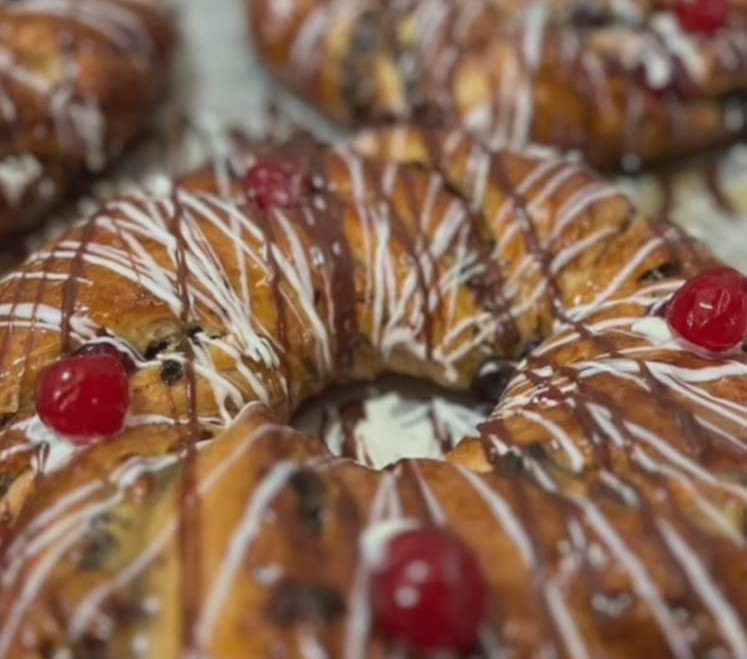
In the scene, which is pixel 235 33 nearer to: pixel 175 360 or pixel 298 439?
pixel 175 360

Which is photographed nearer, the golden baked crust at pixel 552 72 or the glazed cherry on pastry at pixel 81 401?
the glazed cherry on pastry at pixel 81 401

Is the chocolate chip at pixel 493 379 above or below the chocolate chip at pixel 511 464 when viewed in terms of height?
below

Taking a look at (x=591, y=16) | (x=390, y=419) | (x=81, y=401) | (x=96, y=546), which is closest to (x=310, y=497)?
(x=96, y=546)

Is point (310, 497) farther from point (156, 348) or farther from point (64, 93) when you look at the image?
point (64, 93)

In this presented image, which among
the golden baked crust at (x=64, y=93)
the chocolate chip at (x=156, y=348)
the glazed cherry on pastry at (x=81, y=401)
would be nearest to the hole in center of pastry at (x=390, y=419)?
the chocolate chip at (x=156, y=348)

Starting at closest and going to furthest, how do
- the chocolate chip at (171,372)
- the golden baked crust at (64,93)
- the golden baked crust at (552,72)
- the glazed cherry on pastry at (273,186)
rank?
the chocolate chip at (171,372)
the glazed cherry on pastry at (273,186)
the golden baked crust at (64,93)
the golden baked crust at (552,72)

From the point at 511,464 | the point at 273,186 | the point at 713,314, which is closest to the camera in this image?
the point at 511,464

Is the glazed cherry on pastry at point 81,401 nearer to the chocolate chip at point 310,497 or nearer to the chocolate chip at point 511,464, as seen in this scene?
the chocolate chip at point 310,497

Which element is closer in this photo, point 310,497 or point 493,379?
point 310,497
